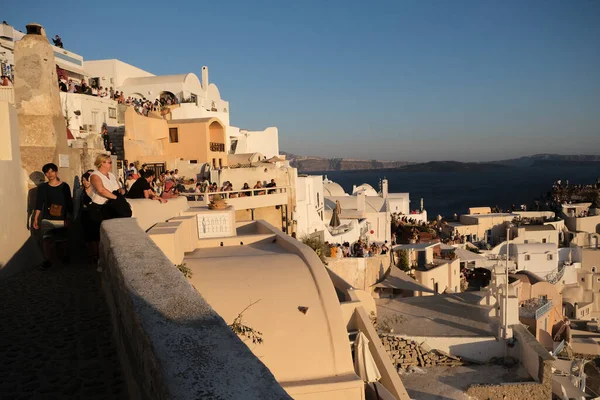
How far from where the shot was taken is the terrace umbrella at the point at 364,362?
32.3 feet

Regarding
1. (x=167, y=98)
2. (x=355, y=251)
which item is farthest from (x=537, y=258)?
(x=167, y=98)

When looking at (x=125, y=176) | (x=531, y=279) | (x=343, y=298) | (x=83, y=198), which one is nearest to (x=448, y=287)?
(x=531, y=279)

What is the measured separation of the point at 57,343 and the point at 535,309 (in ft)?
58.9

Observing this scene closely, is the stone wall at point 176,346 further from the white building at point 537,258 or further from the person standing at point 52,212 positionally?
the white building at point 537,258

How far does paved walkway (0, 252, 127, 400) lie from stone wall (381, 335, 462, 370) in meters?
9.63

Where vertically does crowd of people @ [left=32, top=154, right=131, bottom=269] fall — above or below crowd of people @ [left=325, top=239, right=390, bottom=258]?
above

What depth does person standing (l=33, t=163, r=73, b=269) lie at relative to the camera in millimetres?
7258

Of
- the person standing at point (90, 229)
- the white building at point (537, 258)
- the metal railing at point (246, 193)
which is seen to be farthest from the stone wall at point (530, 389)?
the white building at point (537, 258)

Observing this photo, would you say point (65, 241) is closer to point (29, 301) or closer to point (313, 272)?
point (29, 301)

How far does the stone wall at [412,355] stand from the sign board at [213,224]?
556 centimetres

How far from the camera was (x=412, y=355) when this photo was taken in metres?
13.9

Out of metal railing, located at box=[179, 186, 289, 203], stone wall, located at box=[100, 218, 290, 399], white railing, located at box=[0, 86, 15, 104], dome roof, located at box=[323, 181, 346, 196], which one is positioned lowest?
dome roof, located at box=[323, 181, 346, 196]

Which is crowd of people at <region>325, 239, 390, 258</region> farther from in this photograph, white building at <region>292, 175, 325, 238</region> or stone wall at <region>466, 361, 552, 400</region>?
stone wall at <region>466, 361, 552, 400</region>

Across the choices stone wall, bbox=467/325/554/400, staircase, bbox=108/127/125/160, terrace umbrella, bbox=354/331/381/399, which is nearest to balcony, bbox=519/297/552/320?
stone wall, bbox=467/325/554/400
